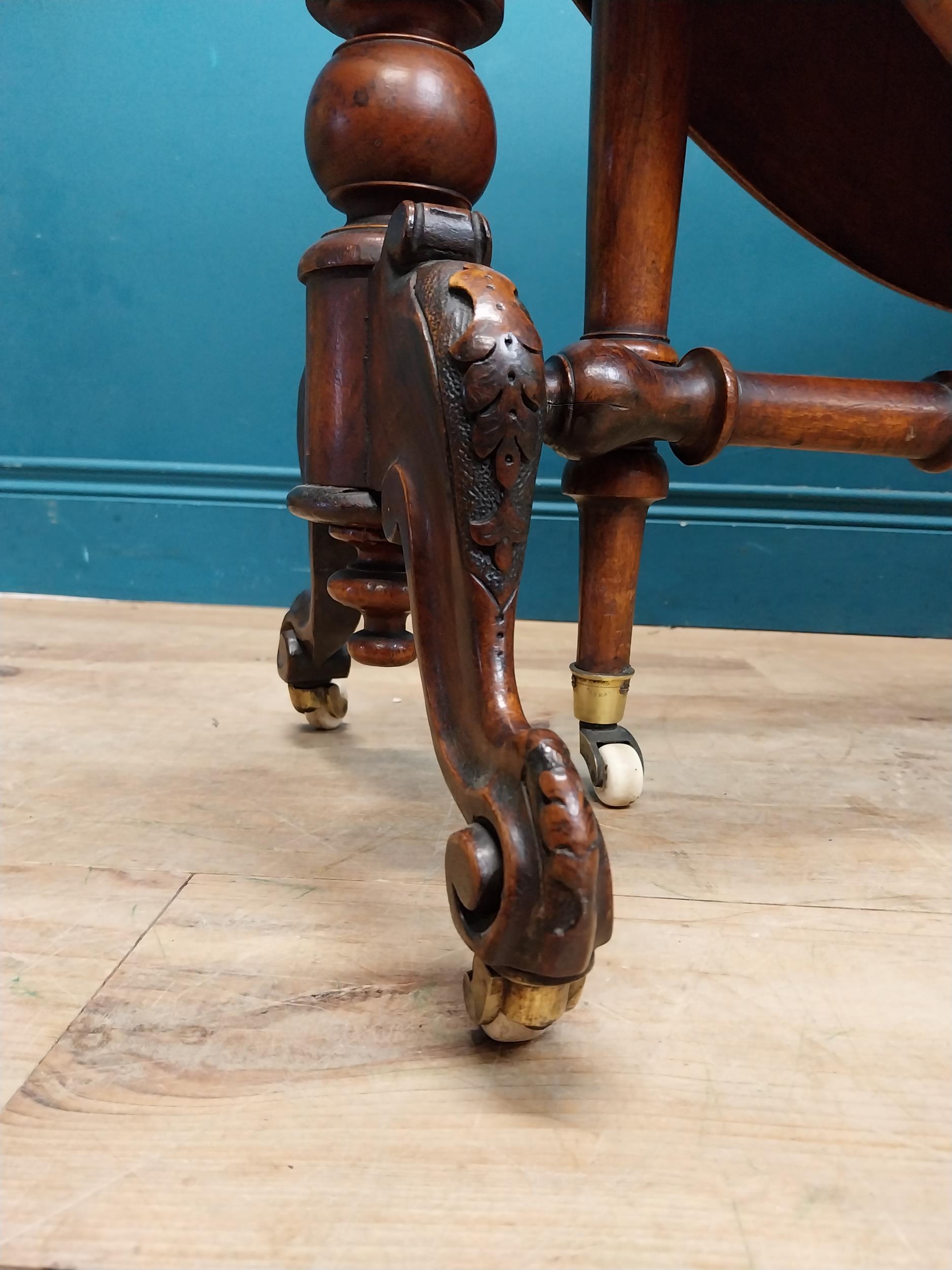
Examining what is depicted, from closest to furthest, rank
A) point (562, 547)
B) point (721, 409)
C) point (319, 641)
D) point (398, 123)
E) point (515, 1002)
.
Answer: point (515, 1002) < point (398, 123) < point (721, 409) < point (319, 641) < point (562, 547)

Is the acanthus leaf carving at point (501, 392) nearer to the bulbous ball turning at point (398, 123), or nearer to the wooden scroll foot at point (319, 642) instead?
the bulbous ball turning at point (398, 123)

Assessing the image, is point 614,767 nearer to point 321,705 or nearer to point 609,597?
point 609,597

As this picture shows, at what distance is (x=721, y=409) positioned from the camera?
1.81ft

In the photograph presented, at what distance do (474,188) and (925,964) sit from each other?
417 mm

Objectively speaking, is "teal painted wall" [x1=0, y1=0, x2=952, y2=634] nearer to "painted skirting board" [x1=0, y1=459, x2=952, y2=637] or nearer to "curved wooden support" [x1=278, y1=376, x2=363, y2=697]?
"painted skirting board" [x1=0, y1=459, x2=952, y2=637]

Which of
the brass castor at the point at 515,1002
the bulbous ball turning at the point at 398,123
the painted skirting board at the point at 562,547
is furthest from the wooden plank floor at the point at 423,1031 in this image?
the painted skirting board at the point at 562,547

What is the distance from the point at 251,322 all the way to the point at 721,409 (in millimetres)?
899

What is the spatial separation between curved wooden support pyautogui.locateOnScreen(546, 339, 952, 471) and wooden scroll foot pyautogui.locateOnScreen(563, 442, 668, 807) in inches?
1.1

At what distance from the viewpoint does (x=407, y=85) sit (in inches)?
17.0

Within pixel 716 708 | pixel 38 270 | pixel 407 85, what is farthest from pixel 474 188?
pixel 38 270

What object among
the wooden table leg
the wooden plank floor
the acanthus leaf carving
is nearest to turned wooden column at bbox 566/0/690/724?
the wooden table leg

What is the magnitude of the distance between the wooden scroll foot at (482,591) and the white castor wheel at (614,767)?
0.23 m

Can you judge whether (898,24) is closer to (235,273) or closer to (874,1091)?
(874,1091)

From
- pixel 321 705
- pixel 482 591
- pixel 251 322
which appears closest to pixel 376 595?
pixel 482 591
